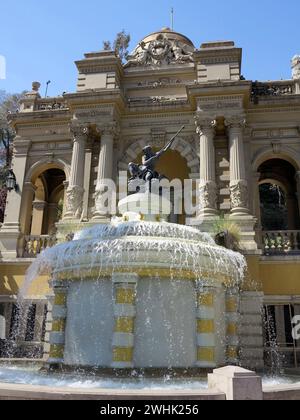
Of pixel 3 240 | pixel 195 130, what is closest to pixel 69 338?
pixel 3 240

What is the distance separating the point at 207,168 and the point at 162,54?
6939 mm

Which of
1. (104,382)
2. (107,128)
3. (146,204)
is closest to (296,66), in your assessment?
(107,128)

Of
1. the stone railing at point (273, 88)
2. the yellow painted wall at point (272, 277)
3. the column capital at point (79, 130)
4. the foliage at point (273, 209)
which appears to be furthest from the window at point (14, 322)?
the foliage at point (273, 209)

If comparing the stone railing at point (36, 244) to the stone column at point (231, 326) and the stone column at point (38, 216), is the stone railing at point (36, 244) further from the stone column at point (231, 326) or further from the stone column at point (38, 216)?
the stone column at point (231, 326)

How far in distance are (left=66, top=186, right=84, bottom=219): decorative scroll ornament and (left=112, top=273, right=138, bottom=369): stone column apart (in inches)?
346

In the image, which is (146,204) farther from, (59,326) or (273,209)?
A: (273,209)

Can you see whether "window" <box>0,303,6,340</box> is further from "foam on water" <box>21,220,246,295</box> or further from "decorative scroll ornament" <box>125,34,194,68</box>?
"decorative scroll ornament" <box>125,34,194,68</box>

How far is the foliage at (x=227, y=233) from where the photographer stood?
534 inches

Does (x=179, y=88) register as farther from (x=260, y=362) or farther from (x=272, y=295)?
(x=260, y=362)

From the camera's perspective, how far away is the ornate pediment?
803 inches

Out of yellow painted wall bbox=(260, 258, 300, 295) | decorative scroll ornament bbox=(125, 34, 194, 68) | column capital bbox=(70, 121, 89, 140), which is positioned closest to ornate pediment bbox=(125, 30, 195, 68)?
decorative scroll ornament bbox=(125, 34, 194, 68)
